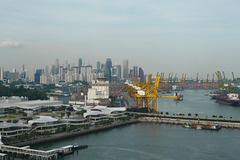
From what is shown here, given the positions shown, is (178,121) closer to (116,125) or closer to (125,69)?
(116,125)

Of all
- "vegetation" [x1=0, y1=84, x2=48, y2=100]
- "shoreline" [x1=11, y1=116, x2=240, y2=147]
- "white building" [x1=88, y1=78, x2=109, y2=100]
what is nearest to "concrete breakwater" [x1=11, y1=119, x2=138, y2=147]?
"shoreline" [x1=11, y1=116, x2=240, y2=147]

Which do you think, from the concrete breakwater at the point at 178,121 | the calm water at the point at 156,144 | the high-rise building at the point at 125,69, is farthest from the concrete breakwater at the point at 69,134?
the high-rise building at the point at 125,69

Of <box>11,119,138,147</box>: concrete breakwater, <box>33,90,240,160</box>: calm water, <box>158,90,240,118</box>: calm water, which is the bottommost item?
<box>33,90,240,160</box>: calm water

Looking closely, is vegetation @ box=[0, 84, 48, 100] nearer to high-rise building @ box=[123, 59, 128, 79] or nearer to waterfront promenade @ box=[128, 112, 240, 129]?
waterfront promenade @ box=[128, 112, 240, 129]

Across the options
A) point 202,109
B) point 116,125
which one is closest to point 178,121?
point 116,125

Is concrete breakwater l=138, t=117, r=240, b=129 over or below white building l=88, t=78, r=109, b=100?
below

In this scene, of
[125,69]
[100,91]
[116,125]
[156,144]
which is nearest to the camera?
[156,144]

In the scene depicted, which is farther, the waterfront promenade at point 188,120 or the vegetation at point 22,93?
the vegetation at point 22,93

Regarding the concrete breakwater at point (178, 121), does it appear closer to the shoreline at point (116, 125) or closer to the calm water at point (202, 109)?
the shoreline at point (116, 125)

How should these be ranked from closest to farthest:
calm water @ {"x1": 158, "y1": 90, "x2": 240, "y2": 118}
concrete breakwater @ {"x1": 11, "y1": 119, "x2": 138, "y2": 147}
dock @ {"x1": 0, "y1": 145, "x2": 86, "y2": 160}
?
1. dock @ {"x1": 0, "y1": 145, "x2": 86, "y2": 160}
2. concrete breakwater @ {"x1": 11, "y1": 119, "x2": 138, "y2": 147}
3. calm water @ {"x1": 158, "y1": 90, "x2": 240, "y2": 118}
